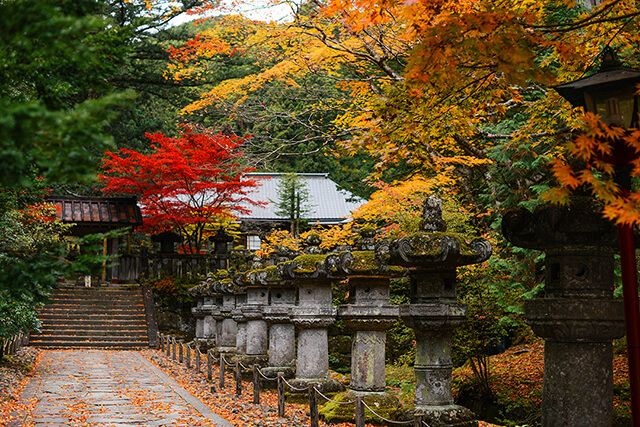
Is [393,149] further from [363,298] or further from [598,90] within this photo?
[598,90]

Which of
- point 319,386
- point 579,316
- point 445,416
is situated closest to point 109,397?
point 319,386

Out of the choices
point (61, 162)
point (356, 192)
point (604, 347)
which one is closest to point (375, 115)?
point (604, 347)

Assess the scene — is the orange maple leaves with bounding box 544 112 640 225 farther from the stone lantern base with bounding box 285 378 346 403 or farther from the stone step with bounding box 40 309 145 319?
the stone step with bounding box 40 309 145 319

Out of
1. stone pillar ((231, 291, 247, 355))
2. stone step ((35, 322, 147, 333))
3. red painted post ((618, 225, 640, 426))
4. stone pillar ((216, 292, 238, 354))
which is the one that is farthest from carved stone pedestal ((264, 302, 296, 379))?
stone step ((35, 322, 147, 333))

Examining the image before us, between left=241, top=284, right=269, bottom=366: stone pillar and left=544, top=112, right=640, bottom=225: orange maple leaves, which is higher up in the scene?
left=544, top=112, right=640, bottom=225: orange maple leaves

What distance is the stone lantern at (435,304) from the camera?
6.87m

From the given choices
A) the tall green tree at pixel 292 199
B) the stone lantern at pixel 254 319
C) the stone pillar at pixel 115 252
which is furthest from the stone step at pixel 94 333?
the stone lantern at pixel 254 319

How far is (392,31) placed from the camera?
11320 millimetres

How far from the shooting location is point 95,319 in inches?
867

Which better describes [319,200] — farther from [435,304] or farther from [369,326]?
[435,304]

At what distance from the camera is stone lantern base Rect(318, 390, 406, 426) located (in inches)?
326

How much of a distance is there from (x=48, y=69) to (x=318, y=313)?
7285 millimetres

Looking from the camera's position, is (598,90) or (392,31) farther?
(392,31)

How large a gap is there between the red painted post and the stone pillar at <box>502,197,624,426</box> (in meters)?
0.31
